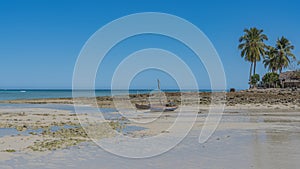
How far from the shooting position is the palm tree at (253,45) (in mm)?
67062

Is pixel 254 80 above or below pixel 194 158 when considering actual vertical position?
above

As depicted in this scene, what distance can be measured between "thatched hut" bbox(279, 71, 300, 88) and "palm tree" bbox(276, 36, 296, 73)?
10.1 feet

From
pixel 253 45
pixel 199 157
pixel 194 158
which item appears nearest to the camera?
pixel 194 158

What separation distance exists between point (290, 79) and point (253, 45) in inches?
435

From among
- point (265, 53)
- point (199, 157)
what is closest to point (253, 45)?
point (265, 53)

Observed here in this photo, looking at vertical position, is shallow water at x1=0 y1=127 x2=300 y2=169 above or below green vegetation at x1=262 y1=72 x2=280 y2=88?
below

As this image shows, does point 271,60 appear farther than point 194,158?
Yes

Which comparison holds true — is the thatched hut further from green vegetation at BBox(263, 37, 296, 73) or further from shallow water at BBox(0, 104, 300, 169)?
shallow water at BBox(0, 104, 300, 169)

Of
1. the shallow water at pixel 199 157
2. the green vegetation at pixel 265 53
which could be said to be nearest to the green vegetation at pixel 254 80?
the green vegetation at pixel 265 53

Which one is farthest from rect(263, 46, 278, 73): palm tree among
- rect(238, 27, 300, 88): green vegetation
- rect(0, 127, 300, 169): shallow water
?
rect(0, 127, 300, 169): shallow water

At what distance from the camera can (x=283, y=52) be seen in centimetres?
7312

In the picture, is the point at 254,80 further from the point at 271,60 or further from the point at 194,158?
the point at 194,158

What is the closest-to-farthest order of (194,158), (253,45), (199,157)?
1. (194,158)
2. (199,157)
3. (253,45)

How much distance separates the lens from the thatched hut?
67375mm
